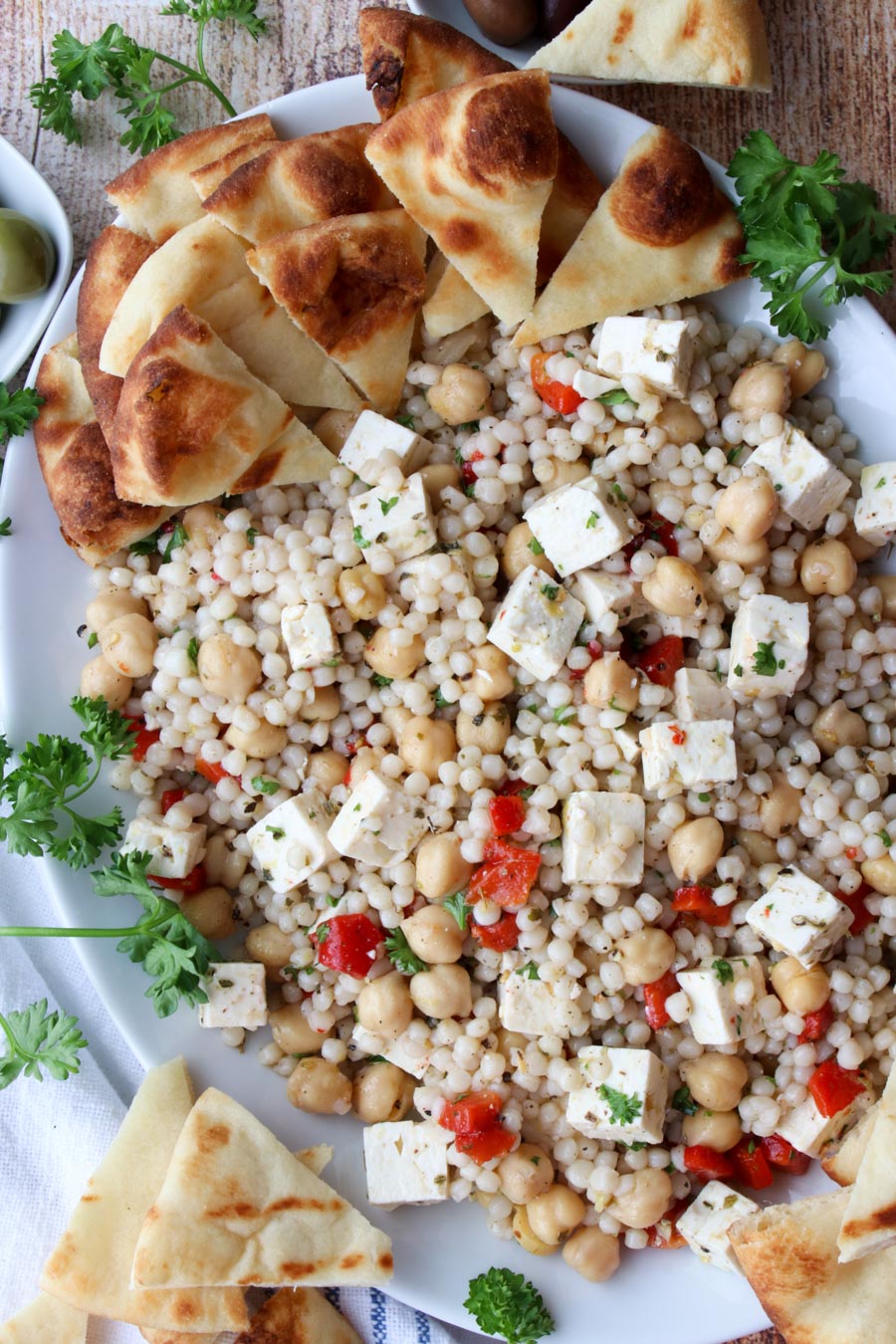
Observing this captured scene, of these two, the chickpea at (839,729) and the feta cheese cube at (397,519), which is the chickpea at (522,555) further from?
the chickpea at (839,729)

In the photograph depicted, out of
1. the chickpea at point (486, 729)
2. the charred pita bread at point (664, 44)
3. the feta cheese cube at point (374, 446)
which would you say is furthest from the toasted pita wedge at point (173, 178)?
the chickpea at point (486, 729)

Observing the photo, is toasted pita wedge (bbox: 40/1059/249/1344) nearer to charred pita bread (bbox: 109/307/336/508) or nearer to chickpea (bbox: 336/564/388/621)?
chickpea (bbox: 336/564/388/621)

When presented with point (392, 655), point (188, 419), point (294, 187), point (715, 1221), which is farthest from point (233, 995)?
point (294, 187)

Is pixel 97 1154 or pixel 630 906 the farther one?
pixel 97 1154

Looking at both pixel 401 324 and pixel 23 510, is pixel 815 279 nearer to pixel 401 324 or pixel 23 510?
pixel 401 324

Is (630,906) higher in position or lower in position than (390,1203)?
higher

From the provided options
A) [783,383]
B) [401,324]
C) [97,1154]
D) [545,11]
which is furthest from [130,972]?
[545,11]

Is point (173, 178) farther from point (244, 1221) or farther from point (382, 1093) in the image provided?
point (244, 1221)

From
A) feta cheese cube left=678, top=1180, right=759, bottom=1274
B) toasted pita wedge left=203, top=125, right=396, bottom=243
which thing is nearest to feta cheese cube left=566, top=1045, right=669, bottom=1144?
feta cheese cube left=678, top=1180, right=759, bottom=1274
